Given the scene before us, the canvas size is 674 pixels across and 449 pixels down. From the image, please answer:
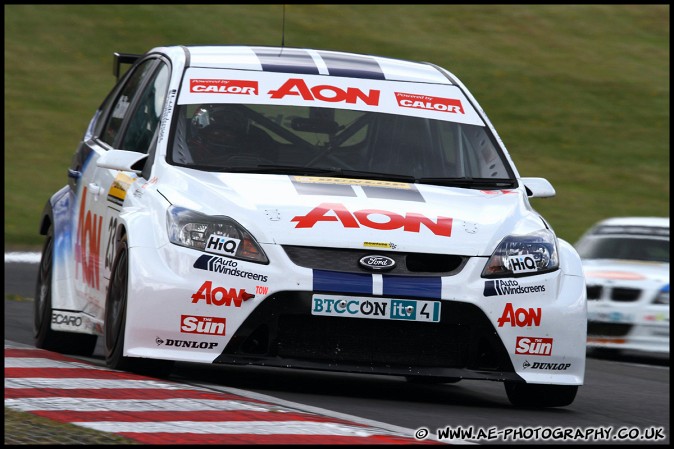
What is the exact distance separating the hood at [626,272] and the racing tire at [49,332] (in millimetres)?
6406

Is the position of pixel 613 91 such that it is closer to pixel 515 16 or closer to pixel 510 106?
pixel 510 106

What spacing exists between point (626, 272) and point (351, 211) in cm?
772

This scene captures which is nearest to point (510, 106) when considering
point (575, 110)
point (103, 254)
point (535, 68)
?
point (575, 110)

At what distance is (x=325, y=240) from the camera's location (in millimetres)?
6758

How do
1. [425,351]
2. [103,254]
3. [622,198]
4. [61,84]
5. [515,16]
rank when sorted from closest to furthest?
1. [425,351]
2. [103,254]
3. [622,198]
4. [61,84]
5. [515,16]

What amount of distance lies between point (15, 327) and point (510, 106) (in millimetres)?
27447

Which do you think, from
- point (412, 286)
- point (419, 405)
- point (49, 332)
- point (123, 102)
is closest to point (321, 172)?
point (412, 286)

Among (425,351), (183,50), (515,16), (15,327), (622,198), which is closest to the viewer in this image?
(425,351)

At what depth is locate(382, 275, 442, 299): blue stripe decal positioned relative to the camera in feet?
22.1

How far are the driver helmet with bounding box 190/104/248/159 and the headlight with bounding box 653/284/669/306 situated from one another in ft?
23.0

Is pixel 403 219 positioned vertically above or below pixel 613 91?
below

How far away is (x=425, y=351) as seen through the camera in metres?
6.85

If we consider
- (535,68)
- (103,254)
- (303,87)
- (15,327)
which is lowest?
(15,327)

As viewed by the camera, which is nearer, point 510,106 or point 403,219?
point 403,219
